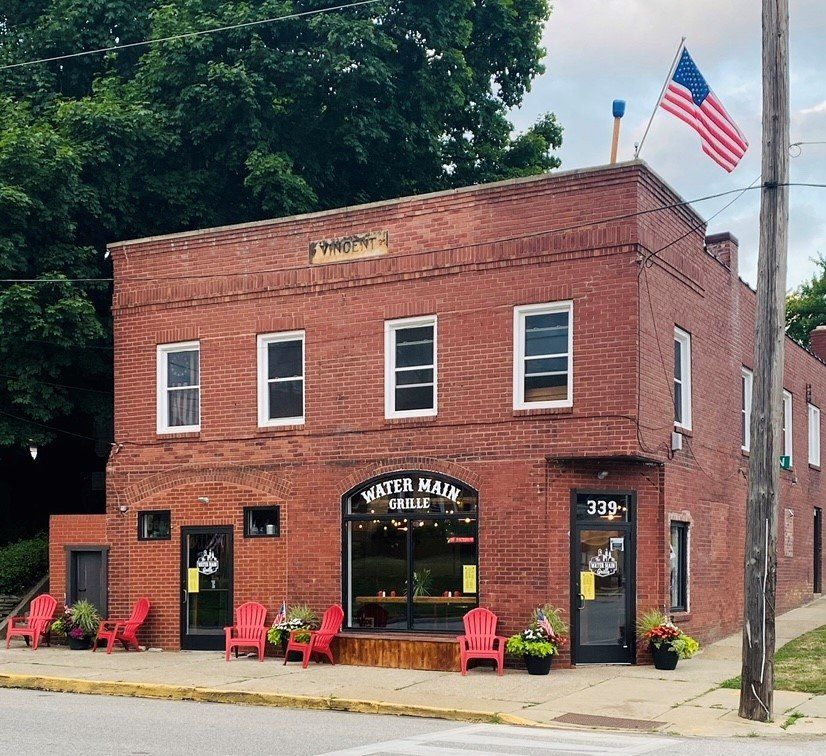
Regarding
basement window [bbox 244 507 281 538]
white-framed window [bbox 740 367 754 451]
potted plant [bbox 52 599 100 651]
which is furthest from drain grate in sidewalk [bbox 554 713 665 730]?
white-framed window [bbox 740 367 754 451]

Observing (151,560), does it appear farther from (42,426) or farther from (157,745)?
(157,745)

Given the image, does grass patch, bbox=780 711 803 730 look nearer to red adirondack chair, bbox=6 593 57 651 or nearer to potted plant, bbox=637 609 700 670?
potted plant, bbox=637 609 700 670

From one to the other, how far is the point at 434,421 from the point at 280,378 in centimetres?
324

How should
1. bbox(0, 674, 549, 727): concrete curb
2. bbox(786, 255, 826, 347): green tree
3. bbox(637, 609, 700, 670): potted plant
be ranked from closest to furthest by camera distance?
bbox(0, 674, 549, 727): concrete curb → bbox(637, 609, 700, 670): potted plant → bbox(786, 255, 826, 347): green tree

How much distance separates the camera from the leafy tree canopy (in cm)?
2448

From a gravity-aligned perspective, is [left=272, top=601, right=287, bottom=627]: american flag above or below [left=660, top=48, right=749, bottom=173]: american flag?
below

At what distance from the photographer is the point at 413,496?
66.7 ft

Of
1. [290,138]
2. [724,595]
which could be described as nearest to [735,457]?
[724,595]

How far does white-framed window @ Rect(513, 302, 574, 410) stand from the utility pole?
5.04 metres

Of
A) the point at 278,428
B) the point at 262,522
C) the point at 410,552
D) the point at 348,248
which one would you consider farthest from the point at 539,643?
the point at 348,248

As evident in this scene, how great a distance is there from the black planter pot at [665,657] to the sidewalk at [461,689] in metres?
0.21

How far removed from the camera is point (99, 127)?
25906 mm

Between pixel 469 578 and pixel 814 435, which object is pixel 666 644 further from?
pixel 814 435

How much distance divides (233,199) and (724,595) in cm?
1490
